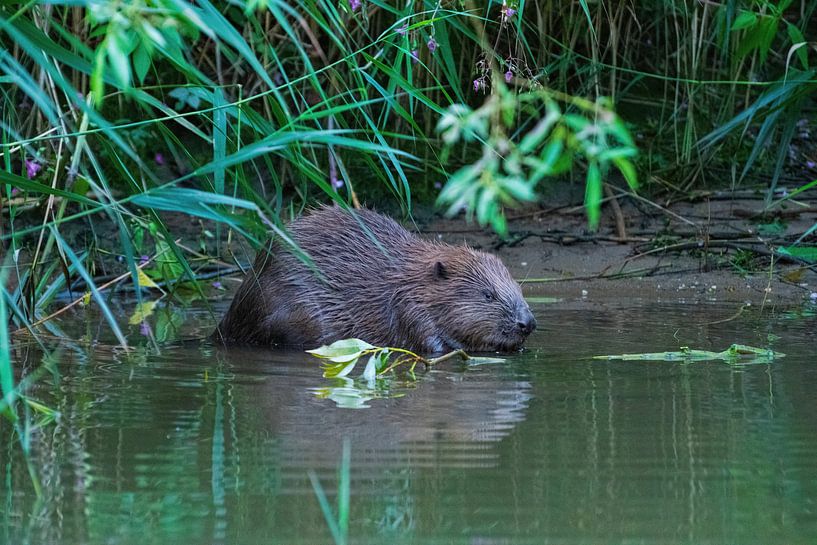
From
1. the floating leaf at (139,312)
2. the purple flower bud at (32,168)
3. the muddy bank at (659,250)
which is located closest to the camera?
the floating leaf at (139,312)

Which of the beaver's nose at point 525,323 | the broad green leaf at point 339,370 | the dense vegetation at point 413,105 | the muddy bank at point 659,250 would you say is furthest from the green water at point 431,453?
the muddy bank at point 659,250

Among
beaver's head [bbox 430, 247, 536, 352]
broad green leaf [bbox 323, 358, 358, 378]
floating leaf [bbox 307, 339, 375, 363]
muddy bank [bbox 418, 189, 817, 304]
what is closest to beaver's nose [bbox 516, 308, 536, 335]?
beaver's head [bbox 430, 247, 536, 352]

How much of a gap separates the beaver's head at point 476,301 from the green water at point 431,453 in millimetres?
435

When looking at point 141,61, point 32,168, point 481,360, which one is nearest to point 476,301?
point 481,360

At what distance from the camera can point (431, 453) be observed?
2670 millimetres

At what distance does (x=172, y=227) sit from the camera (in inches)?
253

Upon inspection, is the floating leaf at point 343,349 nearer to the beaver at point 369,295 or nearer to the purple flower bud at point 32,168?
the beaver at point 369,295

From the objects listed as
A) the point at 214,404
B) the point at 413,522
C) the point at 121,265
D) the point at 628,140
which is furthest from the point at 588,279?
the point at 628,140

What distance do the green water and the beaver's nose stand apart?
26 centimetres

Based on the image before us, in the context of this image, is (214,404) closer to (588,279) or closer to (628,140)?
(628,140)

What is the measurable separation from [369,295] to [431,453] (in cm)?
213

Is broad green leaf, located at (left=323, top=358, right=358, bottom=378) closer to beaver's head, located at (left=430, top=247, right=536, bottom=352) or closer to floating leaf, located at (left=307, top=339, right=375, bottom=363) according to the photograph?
floating leaf, located at (left=307, top=339, right=375, bottom=363)

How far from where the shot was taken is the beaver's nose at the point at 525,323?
14.3 ft

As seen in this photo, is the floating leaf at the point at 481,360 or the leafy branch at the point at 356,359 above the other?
the leafy branch at the point at 356,359
